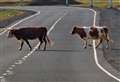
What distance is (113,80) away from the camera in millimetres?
19688

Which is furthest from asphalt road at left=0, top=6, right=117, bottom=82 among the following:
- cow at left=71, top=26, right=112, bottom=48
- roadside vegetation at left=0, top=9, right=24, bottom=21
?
roadside vegetation at left=0, top=9, right=24, bottom=21

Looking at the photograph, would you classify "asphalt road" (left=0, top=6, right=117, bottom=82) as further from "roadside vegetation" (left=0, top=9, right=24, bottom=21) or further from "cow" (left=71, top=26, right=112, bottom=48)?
"roadside vegetation" (left=0, top=9, right=24, bottom=21)

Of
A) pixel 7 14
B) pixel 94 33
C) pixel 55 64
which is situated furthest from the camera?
pixel 7 14

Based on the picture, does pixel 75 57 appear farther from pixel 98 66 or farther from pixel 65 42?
pixel 65 42

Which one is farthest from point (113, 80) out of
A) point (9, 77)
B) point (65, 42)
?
point (65, 42)

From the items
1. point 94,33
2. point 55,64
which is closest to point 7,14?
point 94,33

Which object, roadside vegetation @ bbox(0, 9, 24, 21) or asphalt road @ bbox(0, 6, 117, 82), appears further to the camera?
roadside vegetation @ bbox(0, 9, 24, 21)

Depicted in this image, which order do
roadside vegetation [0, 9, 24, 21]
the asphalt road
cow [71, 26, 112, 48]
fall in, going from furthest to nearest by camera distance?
1. roadside vegetation [0, 9, 24, 21]
2. cow [71, 26, 112, 48]
3. the asphalt road

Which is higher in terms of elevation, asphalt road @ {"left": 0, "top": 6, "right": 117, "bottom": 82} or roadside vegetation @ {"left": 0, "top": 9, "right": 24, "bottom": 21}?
asphalt road @ {"left": 0, "top": 6, "right": 117, "bottom": 82}

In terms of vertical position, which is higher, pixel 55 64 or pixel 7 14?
pixel 55 64

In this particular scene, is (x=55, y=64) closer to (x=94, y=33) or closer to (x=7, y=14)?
(x=94, y=33)

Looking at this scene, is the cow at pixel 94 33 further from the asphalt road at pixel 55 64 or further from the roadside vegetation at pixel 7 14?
the roadside vegetation at pixel 7 14

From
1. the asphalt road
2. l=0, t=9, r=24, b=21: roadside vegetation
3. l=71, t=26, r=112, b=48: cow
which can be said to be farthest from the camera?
l=0, t=9, r=24, b=21: roadside vegetation

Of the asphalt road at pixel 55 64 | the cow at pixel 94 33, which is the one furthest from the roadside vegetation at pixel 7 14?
the cow at pixel 94 33
